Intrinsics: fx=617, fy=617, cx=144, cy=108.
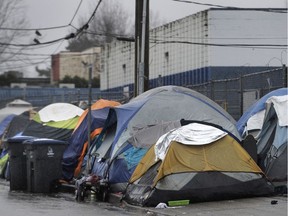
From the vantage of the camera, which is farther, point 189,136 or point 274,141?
point 274,141

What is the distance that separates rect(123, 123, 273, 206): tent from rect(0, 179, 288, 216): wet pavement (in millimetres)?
223

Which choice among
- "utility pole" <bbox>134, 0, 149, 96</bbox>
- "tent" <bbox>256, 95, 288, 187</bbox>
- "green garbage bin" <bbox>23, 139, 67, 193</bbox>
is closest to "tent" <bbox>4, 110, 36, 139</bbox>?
"utility pole" <bbox>134, 0, 149, 96</bbox>

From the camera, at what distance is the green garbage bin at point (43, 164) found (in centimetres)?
1650

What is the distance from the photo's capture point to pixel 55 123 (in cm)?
2081

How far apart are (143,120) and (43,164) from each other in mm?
3234

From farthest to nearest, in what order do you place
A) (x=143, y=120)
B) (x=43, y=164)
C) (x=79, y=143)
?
(x=79, y=143) → (x=43, y=164) → (x=143, y=120)

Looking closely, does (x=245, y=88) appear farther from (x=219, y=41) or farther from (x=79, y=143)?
(x=219, y=41)

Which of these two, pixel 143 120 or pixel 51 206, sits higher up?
pixel 143 120

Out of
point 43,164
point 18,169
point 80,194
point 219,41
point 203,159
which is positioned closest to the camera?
point 203,159

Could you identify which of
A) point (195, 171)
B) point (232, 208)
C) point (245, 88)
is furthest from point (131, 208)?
point (245, 88)

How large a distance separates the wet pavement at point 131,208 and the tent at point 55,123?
19.5 ft

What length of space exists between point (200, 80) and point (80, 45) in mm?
57455

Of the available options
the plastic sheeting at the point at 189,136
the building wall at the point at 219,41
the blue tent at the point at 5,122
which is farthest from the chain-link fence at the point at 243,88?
the blue tent at the point at 5,122

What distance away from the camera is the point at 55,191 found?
16.8 meters
